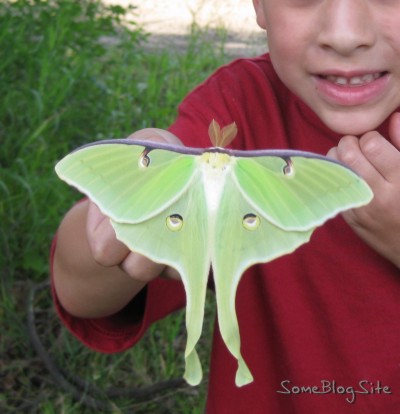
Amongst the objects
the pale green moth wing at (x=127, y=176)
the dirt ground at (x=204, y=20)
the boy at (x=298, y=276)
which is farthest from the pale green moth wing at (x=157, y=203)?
the dirt ground at (x=204, y=20)

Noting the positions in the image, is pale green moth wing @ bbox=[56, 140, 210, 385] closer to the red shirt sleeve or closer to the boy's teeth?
the boy's teeth

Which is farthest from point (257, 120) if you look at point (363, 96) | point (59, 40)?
point (59, 40)

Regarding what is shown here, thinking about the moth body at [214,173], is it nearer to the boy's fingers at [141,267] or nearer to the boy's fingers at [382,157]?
the boy's fingers at [141,267]

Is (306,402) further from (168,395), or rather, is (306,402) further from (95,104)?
(95,104)

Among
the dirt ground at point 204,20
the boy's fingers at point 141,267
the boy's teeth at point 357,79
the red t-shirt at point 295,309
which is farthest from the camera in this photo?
the dirt ground at point 204,20

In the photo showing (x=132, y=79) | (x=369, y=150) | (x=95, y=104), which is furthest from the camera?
(x=132, y=79)

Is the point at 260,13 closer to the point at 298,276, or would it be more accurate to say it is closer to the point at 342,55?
the point at 342,55

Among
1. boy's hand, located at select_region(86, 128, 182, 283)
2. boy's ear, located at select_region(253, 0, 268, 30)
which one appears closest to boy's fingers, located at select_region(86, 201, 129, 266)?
boy's hand, located at select_region(86, 128, 182, 283)
